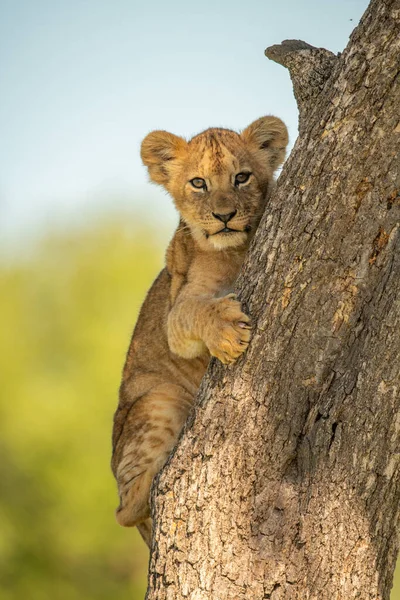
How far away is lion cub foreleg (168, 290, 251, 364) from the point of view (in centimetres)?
439

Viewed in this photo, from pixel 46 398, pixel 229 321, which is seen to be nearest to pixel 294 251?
pixel 229 321

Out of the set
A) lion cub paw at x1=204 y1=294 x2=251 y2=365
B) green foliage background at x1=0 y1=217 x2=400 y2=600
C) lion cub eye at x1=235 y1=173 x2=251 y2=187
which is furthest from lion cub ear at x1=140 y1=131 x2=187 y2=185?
green foliage background at x1=0 y1=217 x2=400 y2=600

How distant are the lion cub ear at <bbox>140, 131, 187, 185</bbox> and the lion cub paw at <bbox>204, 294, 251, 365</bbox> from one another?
1992 millimetres

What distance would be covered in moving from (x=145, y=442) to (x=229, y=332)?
1.58 metres

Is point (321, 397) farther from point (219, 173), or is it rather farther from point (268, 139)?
point (268, 139)

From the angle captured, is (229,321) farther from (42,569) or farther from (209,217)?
(42,569)

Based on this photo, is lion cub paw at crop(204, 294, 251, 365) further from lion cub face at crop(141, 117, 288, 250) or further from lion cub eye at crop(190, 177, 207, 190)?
lion cub eye at crop(190, 177, 207, 190)

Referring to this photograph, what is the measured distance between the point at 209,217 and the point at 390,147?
5.62 ft

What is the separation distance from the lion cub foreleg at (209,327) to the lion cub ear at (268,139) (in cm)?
120

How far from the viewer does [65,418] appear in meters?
19.8

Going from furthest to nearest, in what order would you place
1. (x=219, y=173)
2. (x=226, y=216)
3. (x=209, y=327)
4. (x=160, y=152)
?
(x=160, y=152) → (x=219, y=173) → (x=226, y=216) → (x=209, y=327)

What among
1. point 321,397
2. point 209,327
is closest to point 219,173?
point 209,327

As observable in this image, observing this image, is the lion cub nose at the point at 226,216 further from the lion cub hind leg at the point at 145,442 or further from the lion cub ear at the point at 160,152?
the lion cub hind leg at the point at 145,442

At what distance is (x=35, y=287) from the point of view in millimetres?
22594
